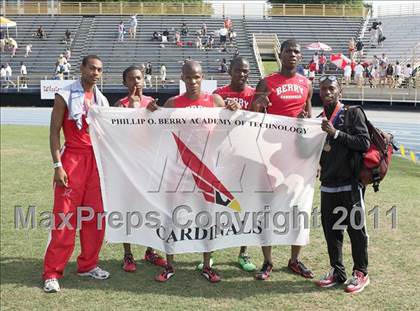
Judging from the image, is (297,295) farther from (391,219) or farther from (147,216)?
(391,219)

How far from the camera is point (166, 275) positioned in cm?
504

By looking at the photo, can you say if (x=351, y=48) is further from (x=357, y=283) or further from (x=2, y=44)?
(x=357, y=283)

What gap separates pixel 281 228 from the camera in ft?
16.5

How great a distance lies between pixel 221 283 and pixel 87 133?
1.87m

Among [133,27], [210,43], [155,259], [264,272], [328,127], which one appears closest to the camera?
[328,127]

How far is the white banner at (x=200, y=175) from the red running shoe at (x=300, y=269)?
0.29m

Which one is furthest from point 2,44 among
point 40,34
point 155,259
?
point 155,259

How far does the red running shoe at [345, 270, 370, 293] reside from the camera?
465 centimetres

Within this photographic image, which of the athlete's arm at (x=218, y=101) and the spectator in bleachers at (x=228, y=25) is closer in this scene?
the athlete's arm at (x=218, y=101)

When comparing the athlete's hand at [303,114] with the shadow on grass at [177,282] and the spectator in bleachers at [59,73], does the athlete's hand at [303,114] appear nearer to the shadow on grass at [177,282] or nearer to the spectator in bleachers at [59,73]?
the shadow on grass at [177,282]

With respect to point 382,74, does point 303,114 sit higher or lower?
lower

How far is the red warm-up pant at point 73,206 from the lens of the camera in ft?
15.8

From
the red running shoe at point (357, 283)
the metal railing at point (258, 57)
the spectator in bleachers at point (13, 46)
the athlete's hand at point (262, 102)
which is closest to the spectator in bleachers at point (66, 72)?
the spectator in bleachers at point (13, 46)

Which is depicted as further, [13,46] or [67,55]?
[13,46]
